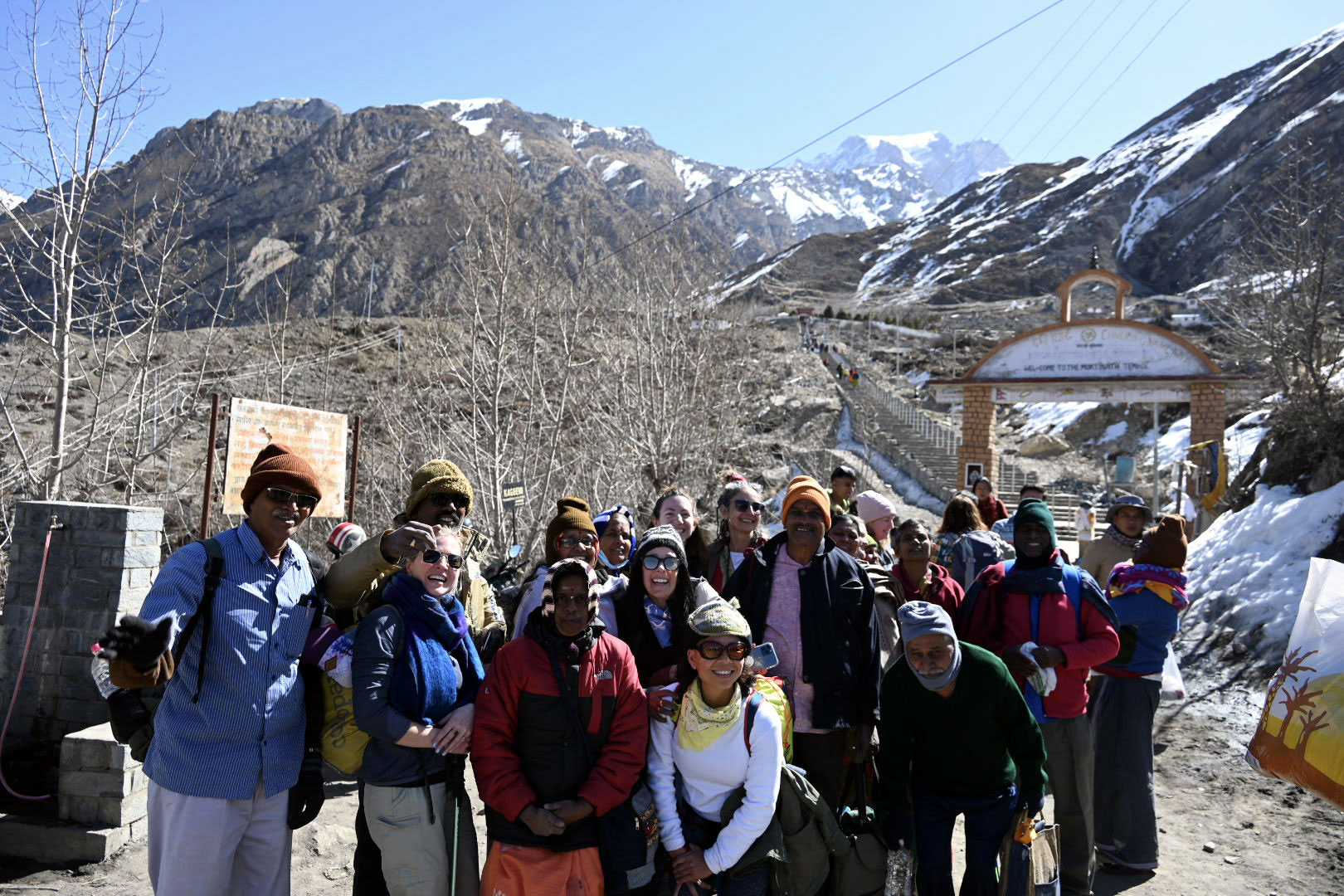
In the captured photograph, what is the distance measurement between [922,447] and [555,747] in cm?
2549

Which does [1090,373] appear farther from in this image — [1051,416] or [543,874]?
[1051,416]

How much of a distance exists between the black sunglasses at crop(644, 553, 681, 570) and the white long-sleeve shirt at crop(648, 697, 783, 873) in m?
0.69

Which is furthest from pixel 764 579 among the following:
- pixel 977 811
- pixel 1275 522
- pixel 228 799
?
pixel 1275 522

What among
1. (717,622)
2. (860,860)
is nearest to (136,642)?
(717,622)

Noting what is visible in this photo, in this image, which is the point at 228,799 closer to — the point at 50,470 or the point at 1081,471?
the point at 50,470

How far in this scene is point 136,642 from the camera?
94.9 inches

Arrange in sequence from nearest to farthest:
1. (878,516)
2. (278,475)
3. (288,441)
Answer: (278,475)
(878,516)
(288,441)

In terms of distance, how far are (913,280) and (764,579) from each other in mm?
98673

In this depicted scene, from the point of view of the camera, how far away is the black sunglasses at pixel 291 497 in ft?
9.71

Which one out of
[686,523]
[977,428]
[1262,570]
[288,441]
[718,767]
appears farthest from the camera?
[977,428]

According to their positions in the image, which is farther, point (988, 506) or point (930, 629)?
point (988, 506)

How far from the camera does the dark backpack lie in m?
5.17

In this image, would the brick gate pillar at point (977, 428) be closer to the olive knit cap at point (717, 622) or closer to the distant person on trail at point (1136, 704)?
the distant person on trail at point (1136, 704)

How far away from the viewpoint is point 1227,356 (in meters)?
29.6
